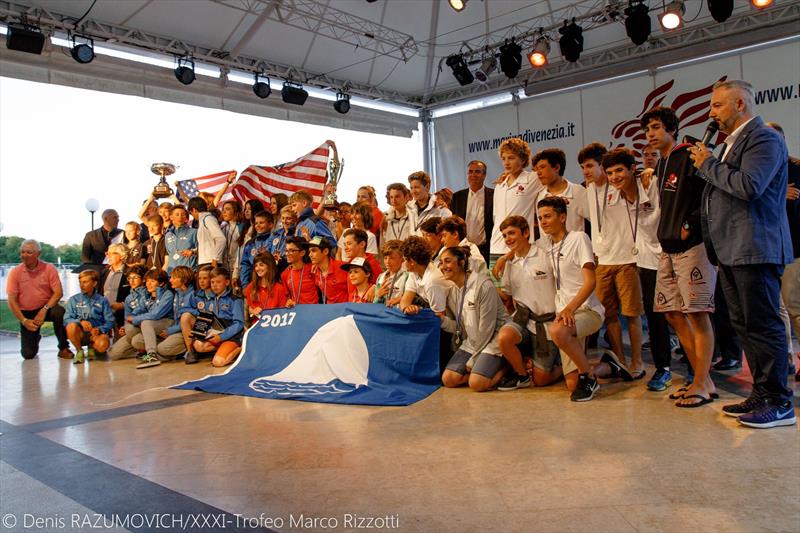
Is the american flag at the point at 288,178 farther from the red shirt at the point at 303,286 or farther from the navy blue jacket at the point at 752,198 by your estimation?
the navy blue jacket at the point at 752,198

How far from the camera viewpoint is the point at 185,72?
942 centimetres

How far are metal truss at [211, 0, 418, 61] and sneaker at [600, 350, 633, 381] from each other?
680 centimetres

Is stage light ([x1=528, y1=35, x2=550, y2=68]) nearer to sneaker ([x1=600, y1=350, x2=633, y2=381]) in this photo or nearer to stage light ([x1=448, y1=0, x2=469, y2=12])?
stage light ([x1=448, y1=0, x2=469, y2=12])

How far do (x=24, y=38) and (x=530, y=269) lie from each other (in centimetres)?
735

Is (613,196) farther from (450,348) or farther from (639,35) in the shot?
(639,35)

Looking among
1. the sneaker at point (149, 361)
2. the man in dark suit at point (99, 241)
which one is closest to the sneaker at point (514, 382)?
the sneaker at point (149, 361)

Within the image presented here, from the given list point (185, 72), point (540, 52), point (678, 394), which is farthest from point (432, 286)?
point (185, 72)

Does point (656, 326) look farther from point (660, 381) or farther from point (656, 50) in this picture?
point (656, 50)

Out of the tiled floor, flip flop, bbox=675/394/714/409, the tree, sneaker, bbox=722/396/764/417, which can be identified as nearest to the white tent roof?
the tree

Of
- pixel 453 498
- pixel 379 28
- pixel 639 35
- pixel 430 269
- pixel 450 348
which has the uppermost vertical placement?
pixel 379 28

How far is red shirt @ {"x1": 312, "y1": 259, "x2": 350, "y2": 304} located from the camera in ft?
19.5

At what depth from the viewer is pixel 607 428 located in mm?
3324

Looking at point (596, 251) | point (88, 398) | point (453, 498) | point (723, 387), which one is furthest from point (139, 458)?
point (723, 387)

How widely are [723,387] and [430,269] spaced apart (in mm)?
2246
